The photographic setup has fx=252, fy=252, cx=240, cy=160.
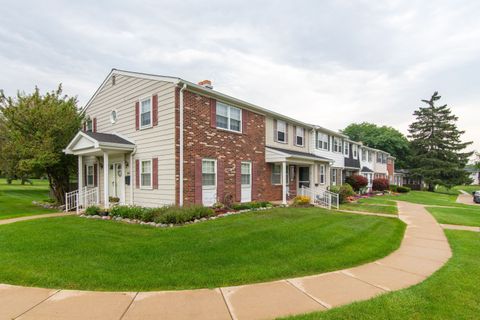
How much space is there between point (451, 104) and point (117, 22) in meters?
50.1

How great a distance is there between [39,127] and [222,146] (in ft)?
31.7

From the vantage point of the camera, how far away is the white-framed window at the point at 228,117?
12390mm

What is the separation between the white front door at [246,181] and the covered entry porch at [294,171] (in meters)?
1.60

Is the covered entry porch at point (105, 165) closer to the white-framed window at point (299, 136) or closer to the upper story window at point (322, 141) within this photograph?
the white-framed window at point (299, 136)

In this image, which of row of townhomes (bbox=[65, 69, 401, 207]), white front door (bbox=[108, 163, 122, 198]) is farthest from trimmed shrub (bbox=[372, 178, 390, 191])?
white front door (bbox=[108, 163, 122, 198])

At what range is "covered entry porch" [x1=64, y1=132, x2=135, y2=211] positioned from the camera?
11406mm

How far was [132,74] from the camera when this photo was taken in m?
12.4

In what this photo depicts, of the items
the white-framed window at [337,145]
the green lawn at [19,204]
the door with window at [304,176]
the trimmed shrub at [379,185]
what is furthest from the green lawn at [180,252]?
the trimmed shrub at [379,185]

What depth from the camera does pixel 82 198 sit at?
1380cm

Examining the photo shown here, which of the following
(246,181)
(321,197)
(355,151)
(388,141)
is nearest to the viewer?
(246,181)

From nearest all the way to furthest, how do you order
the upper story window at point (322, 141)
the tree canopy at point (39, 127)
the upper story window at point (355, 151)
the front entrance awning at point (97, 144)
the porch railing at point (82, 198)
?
1. the front entrance awning at point (97, 144)
2. the tree canopy at point (39, 127)
3. the porch railing at point (82, 198)
4. the upper story window at point (322, 141)
5. the upper story window at point (355, 151)

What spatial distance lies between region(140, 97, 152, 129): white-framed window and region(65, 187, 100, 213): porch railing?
509 cm

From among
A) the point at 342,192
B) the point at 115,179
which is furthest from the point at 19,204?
the point at 342,192

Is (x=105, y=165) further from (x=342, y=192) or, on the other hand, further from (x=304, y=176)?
(x=342, y=192)
